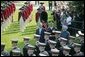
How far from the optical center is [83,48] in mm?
14688

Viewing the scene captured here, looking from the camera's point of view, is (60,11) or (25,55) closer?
(25,55)

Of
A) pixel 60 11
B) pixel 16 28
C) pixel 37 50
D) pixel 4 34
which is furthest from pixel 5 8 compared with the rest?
pixel 37 50

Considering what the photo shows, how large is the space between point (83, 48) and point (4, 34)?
843cm

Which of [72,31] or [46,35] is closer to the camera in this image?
[46,35]

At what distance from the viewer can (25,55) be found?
14.6 meters

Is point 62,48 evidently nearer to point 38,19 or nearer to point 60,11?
point 38,19

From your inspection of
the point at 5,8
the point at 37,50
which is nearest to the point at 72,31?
the point at 5,8

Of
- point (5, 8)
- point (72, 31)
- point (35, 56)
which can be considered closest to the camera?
point (35, 56)

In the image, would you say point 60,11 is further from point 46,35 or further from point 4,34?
point 46,35

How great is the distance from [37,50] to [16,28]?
10008 millimetres

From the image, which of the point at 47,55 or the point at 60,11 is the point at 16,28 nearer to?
the point at 60,11

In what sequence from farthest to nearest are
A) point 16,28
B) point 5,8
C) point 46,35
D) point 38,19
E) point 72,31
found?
point 16,28 < point 38,19 < point 5,8 < point 72,31 < point 46,35

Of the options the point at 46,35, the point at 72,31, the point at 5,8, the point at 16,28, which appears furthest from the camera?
the point at 16,28

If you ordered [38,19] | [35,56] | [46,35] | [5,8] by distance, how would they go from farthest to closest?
[38,19] → [5,8] → [46,35] → [35,56]
